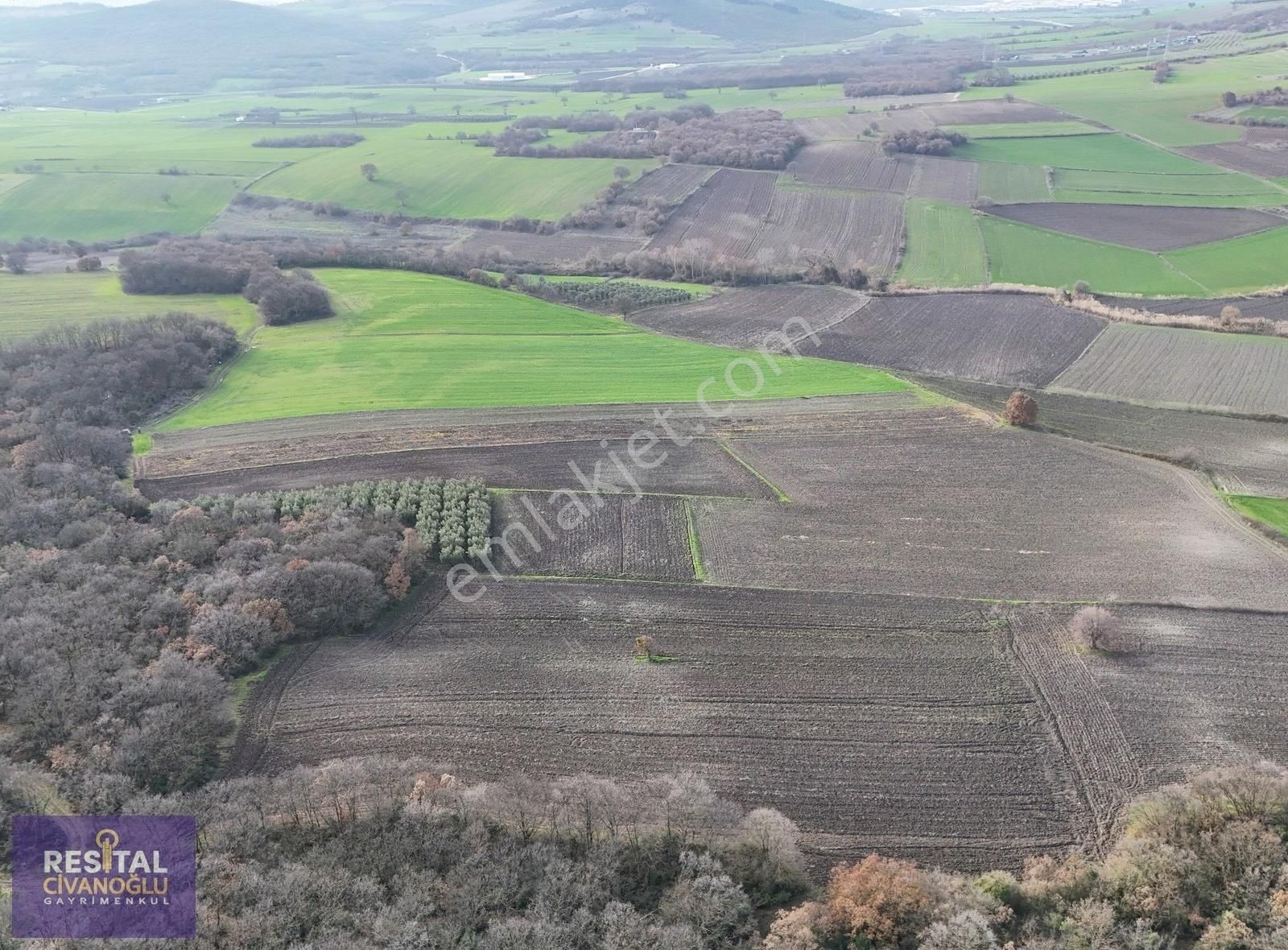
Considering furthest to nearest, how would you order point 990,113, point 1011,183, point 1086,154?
point 990,113 → point 1086,154 → point 1011,183

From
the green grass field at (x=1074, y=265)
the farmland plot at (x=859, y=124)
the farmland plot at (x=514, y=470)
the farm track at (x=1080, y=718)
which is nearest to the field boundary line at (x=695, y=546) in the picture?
the farmland plot at (x=514, y=470)

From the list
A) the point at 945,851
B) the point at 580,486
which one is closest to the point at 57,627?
the point at 580,486

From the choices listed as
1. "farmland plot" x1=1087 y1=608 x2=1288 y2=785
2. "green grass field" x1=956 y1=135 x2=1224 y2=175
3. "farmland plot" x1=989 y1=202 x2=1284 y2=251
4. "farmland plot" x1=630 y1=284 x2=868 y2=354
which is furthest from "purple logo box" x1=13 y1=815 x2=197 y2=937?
"green grass field" x1=956 y1=135 x2=1224 y2=175

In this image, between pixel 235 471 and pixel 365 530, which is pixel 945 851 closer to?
pixel 365 530

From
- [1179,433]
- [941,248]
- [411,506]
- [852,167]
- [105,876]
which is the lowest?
[105,876]

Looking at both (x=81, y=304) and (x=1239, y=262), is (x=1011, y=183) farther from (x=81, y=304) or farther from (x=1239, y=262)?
(x=81, y=304)

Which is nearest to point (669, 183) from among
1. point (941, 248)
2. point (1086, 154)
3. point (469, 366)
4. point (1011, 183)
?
point (941, 248)
